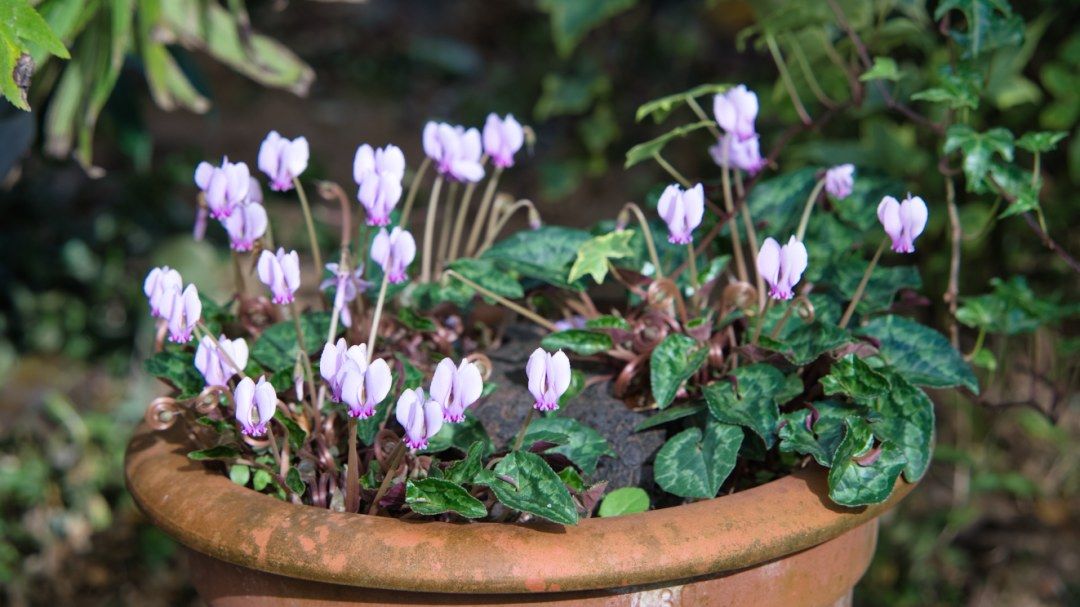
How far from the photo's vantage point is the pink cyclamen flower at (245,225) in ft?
4.36

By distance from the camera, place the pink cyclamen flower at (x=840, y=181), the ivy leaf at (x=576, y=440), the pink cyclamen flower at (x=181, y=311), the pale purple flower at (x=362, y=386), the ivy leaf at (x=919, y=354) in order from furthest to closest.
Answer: the pink cyclamen flower at (x=840, y=181), the ivy leaf at (x=919, y=354), the ivy leaf at (x=576, y=440), the pink cyclamen flower at (x=181, y=311), the pale purple flower at (x=362, y=386)

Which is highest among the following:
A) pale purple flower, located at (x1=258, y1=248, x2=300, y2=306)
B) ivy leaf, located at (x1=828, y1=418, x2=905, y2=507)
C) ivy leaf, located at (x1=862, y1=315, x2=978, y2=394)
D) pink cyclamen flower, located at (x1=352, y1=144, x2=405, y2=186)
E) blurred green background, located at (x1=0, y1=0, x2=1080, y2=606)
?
pink cyclamen flower, located at (x1=352, y1=144, x2=405, y2=186)

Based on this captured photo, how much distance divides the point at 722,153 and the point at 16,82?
806 millimetres

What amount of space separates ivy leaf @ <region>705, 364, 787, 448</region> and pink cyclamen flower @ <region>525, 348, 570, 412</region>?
0.24 meters

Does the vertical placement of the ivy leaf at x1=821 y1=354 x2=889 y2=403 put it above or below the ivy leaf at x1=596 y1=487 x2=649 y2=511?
above

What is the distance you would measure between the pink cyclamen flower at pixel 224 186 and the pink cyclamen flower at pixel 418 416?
1.16 feet

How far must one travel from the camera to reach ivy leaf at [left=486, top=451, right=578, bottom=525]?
3.62 feet

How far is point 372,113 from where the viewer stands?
521cm

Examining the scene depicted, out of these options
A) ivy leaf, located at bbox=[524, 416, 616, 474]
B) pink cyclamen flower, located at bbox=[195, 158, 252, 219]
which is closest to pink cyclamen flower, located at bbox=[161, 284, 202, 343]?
pink cyclamen flower, located at bbox=[195, 158, 252, 219]

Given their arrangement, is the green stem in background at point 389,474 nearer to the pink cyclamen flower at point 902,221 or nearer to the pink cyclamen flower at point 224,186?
the pink cyclamen flower at point 224,186

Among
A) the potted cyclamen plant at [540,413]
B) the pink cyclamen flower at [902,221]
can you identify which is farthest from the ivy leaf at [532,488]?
the pink cyclamen flower at [902,221]

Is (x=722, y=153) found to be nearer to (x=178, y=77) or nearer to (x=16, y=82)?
(x=16, y=82)

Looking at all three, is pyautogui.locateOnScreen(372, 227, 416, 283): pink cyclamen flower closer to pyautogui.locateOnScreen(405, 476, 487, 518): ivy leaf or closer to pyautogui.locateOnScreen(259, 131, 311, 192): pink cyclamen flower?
pyautogui.locateOnScreen(259, 131, 311, 192): pink cyclamen flower

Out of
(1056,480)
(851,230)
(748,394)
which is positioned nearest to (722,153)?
(851,230)
